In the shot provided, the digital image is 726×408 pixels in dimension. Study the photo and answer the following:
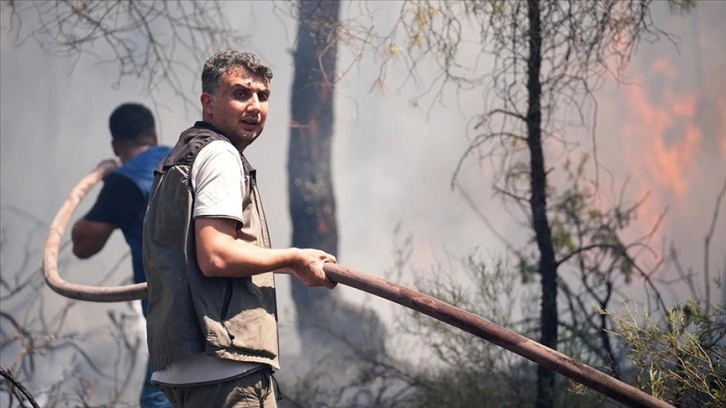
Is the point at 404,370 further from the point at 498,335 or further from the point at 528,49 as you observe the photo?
the point at 498,335

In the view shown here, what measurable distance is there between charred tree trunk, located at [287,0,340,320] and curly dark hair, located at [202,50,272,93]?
243 centimetres

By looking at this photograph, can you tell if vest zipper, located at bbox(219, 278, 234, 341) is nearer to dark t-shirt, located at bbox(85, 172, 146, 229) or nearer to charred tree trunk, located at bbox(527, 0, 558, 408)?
dark t-shirt, located at bbox(85, 172, 146, 229)

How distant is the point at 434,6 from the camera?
18.0ft

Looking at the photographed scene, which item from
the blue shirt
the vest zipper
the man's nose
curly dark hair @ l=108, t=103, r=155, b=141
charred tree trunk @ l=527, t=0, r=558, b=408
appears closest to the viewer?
the vest zipper

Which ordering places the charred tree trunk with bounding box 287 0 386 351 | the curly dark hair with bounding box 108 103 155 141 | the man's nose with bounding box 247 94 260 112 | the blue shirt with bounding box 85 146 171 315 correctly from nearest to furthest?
the man's nose with bounding box 247 94 260 112, the blue shirt with bounding box 85 146 171 315, the curly dark hair with bounding box 108 103 155 141, the charred tree trunk with bounding box 287 0 386 351

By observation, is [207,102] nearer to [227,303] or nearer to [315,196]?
[227,303]

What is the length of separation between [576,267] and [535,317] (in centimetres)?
36

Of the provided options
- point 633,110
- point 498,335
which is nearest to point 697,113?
point 633,110

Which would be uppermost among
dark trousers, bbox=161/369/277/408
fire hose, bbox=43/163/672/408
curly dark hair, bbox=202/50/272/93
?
curly dark hair, bbox=202/50/272/93

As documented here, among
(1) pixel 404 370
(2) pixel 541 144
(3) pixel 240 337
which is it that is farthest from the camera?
(1) pixel 404 370

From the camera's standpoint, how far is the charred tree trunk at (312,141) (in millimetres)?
5645

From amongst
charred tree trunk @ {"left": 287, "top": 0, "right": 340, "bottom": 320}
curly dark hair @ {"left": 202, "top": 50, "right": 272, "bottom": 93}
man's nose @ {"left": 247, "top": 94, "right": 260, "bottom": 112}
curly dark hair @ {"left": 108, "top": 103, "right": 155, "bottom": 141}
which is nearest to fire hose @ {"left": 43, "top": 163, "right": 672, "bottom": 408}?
man's nose @ {"left": 247, "top": 94, "right": 260, "bottom": 112}

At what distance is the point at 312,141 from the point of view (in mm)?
6016

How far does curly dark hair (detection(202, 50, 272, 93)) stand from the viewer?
310cm
